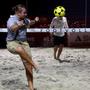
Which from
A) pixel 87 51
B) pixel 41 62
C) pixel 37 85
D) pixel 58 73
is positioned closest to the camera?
pixel 37 85

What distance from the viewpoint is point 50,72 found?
390 inches

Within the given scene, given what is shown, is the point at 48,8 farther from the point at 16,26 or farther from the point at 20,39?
the point at 16,26

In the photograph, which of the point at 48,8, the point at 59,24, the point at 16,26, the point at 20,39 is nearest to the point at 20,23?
the point at 16,26

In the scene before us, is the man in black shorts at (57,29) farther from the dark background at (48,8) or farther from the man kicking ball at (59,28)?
the dark background at (48,8)

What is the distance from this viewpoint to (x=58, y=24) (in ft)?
39.1

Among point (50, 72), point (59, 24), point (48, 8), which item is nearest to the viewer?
point (50, 72)

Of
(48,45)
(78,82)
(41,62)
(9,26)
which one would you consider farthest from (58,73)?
(48,45)

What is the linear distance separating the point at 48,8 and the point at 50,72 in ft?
16.9

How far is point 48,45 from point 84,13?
5.84 feet

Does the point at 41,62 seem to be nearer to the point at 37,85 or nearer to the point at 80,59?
the point at 80,59

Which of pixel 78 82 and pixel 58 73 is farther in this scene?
pixel 58 73

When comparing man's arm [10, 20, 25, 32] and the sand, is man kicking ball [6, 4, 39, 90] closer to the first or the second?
man's arm [10, 20, 25, 32]

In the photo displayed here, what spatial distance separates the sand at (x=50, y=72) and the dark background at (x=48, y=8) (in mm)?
1467

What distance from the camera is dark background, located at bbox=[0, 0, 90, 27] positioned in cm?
1454
